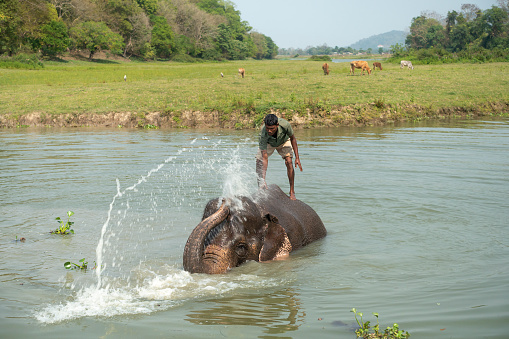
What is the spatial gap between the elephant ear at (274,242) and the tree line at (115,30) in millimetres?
54249

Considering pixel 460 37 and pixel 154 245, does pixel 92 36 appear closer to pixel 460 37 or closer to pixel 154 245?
pixel 460 37

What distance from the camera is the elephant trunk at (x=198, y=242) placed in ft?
18.6

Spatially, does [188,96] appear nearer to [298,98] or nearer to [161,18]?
[298,98]

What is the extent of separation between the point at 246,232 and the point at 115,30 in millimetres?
91710

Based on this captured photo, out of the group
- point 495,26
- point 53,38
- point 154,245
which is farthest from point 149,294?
point 495,26

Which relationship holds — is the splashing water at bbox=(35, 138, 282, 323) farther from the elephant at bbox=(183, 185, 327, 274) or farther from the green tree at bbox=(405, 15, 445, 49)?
the green tree at bbox=(405, 15, 445, 49)

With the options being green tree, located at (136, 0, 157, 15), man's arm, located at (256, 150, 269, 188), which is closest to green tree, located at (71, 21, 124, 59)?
green tree, located at (136, 0, 157, 15)

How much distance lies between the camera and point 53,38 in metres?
67.0

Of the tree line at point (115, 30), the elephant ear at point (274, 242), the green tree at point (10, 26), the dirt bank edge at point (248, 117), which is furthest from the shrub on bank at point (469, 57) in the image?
the elephant ear at point (274, 242)

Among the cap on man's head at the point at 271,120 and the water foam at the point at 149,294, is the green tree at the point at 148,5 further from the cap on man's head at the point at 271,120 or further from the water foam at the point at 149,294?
the water foam at the point at 149,294

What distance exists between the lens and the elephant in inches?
229

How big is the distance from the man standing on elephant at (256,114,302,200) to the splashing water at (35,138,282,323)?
1.59ft

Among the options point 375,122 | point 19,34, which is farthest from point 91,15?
point 375,122

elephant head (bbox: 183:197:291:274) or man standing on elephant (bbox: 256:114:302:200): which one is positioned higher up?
man standing on elephant (bbox: 256:114:302:200)
